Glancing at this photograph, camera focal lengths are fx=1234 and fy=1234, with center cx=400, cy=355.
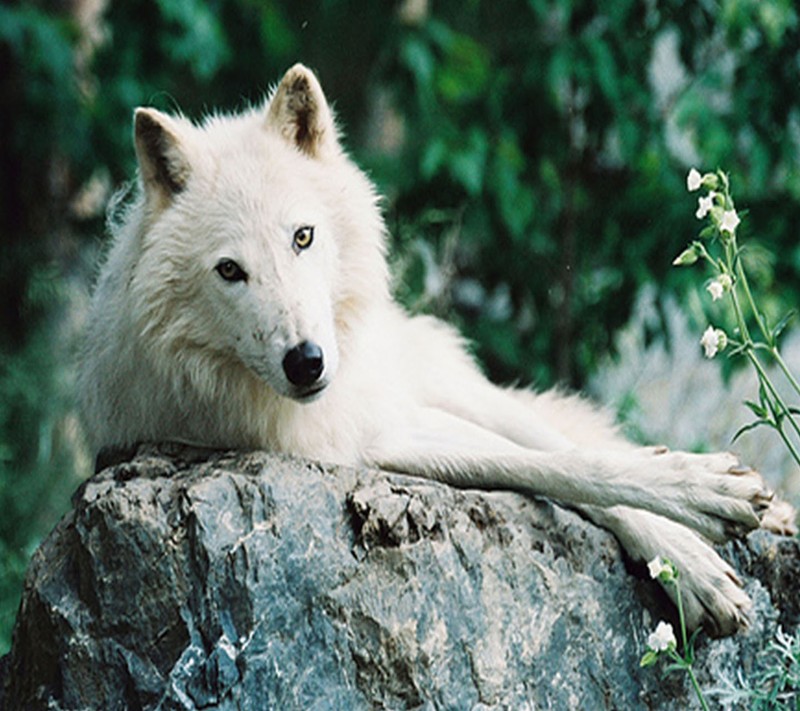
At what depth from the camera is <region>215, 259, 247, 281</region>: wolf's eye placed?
3305mm

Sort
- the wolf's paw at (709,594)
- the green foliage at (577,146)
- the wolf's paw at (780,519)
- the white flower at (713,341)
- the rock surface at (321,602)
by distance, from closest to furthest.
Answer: the white flower at (713,341) < the rock surface at (321,602) < the wolf's paw at (709,594) < the wolf's paw at (780,519) < the green foliage at (577,146)

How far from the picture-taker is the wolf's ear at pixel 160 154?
344 centimetres

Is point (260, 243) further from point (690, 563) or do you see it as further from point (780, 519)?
point (780, 519)

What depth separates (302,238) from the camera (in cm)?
338

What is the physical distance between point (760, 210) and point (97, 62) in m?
3.56

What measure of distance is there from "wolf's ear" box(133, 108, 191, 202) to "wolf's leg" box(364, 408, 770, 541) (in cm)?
95

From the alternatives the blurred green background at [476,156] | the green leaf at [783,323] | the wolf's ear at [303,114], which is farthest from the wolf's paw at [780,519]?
the blurred green background at [476,156]

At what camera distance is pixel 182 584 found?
2953mm

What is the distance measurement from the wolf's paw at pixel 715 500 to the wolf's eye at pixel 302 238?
44.3 inches

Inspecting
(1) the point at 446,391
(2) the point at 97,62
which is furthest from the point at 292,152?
(2) the point at 97,62

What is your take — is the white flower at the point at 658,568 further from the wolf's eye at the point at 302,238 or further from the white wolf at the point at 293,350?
the wolf's eye at the point at 302,238

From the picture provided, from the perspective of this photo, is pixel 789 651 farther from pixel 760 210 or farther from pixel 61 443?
pixel 61 443

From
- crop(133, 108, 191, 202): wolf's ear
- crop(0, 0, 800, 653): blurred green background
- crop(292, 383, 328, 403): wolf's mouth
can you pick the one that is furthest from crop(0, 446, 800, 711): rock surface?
crop(0, 0, 800, 653): blurred green background

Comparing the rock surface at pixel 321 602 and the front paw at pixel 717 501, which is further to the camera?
the front paw at pixel 717 501
